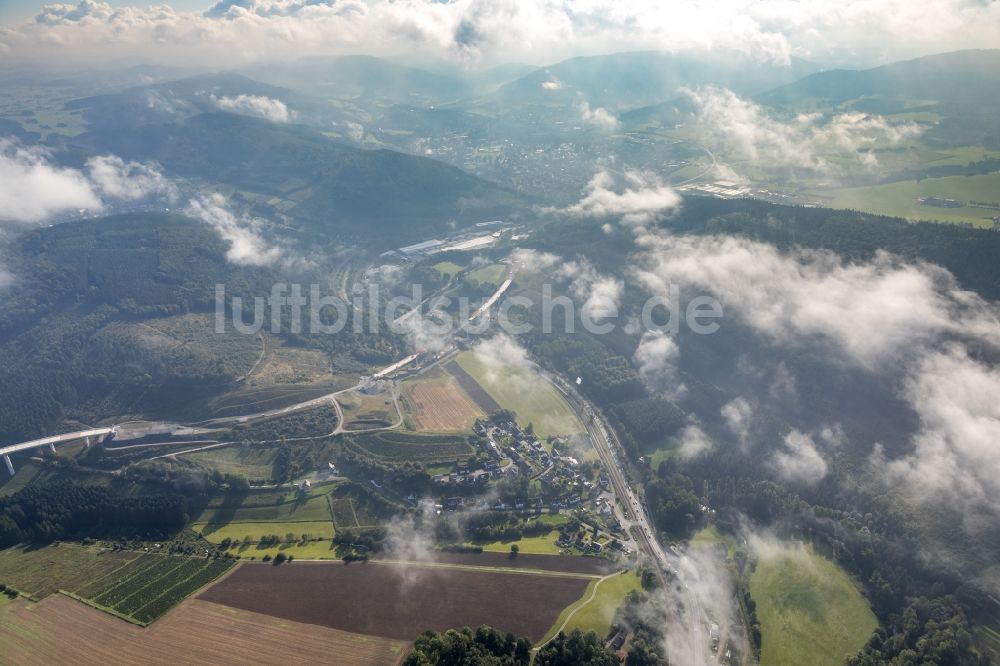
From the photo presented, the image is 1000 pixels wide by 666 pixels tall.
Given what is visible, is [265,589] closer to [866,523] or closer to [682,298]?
[866,523]

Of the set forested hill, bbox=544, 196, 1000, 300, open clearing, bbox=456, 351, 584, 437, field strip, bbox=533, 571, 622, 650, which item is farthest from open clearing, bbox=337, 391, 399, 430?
forested hill, bbox=544, 196, 1000, 300

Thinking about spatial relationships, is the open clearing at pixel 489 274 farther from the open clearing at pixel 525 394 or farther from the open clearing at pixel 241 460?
the open clearing at pixel 241 460

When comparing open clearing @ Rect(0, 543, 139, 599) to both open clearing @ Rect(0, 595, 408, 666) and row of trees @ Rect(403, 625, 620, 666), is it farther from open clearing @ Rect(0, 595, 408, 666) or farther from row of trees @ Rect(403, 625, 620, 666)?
row of trees @ Rect(403, 625, 620, 666)

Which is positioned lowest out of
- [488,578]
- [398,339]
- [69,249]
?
[488,578]

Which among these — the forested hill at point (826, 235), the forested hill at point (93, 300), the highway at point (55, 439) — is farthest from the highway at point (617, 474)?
the highway at point (55, 439)

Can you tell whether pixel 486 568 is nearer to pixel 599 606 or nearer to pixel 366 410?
pixel 599 606

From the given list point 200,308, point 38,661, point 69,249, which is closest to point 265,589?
point 38,661

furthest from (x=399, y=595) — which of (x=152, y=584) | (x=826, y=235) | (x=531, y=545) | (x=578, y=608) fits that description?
(x=826, y=235)
